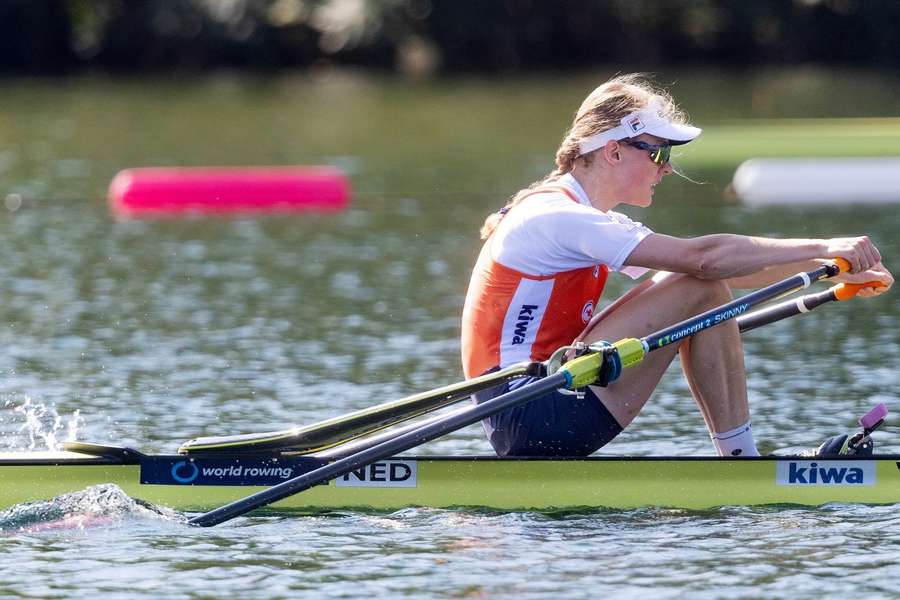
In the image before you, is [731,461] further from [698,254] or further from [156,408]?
[156,408]

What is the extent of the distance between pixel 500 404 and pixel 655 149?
126 centimetres

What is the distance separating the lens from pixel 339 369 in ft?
34.9

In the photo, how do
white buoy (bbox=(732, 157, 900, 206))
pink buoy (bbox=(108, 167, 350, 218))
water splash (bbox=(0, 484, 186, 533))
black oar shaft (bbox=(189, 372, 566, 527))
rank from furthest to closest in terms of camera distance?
pink buoy (bbox=(108, 167, 350, 218)) → white buoy (bbox=(732, 157, 900, 206)) → water splash (bbox=(0, 484, 186, 533)) → black oar shaft (bbox=(189, 372, 566, 527))

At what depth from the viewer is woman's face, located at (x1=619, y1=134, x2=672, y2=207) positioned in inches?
274

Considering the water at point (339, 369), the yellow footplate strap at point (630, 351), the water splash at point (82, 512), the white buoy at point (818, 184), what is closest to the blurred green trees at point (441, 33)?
the water at point (339, 369)

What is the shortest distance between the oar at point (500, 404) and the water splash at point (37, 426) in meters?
2.18

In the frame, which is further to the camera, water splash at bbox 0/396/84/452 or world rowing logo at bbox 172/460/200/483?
water splash at bbox 0/396/84/452

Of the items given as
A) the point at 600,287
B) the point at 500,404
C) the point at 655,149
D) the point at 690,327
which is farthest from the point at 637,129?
the point at 500,404

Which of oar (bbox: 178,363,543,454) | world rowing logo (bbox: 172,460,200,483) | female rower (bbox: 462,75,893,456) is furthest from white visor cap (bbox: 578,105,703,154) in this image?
world rowing logo (bbox: 172,460,200,483)

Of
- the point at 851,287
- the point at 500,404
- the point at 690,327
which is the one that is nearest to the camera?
the point at 500,404

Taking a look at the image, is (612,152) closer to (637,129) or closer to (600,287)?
(637,129)

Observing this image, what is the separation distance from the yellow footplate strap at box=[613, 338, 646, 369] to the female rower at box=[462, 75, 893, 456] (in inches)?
10.2

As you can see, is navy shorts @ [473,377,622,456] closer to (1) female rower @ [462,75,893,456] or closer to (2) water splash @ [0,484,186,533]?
(1) female rower @ [462,75,893,456]

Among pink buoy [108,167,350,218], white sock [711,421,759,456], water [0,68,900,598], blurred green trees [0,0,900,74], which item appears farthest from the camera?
blurred green trees [0,0,900,74]
